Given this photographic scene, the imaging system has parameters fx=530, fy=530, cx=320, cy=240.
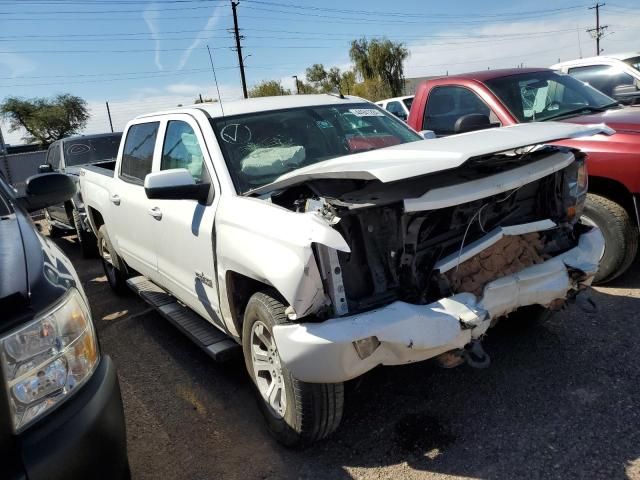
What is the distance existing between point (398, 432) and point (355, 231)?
1.13 m

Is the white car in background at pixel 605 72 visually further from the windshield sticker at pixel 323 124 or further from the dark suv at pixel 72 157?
the dark suv at pixel 72 157

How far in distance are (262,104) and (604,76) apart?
557 centimetres

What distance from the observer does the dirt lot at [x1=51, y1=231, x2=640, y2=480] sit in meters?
2.55

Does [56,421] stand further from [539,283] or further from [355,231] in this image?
[539,283]

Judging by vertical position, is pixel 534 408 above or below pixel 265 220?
below

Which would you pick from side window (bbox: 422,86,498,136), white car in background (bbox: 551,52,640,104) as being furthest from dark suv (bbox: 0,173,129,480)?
white car in background (bbox: 551,52,640,104)

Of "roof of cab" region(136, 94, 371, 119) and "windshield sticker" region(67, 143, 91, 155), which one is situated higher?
"roof of cab" region(136, 94, 371, 119)

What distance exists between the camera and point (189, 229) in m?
3.36

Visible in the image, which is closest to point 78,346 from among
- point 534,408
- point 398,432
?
point 398,432

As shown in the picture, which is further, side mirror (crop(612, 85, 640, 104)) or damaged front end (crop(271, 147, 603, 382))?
side mirror (crop(612, 85, 640, 104))

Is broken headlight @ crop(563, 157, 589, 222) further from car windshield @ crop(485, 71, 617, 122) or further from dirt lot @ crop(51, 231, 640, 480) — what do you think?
car windshield @ crop(485, 71, 617, 122)

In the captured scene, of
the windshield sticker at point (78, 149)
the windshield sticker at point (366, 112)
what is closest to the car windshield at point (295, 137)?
the windshield sticker at point (366, 112)

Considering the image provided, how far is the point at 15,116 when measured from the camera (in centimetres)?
5300

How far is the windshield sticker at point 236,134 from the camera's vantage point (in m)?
3.39
